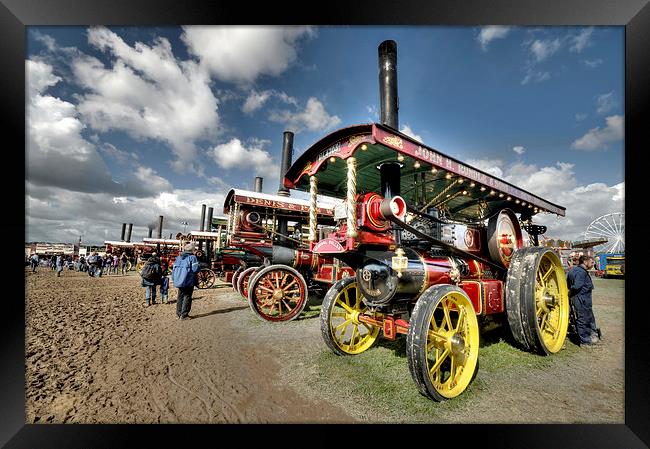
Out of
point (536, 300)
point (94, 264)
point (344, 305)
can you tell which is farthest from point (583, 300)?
point (94, 264)

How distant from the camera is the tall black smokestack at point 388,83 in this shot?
6.96m

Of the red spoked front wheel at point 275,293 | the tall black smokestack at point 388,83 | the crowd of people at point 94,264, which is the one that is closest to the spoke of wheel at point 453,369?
the red spoked front wheel at point 275,293

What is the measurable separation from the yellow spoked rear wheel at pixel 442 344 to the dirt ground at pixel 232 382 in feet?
0.63

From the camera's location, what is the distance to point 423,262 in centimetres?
324

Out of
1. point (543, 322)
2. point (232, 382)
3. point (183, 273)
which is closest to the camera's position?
point (232, 382)

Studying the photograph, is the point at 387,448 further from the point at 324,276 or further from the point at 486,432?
the point at 324,276

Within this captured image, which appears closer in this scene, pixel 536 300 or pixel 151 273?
pixel 536 300

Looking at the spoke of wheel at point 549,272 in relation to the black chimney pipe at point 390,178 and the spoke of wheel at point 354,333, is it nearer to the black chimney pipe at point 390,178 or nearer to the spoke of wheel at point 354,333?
the black chimney pipe at point 390,178

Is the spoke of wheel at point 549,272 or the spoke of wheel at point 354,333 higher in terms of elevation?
the spoke of wheel at point 549,272

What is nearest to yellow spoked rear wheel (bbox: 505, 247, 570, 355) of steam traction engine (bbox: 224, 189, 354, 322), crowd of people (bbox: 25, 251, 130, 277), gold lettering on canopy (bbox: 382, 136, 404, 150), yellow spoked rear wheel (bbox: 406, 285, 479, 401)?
yellow spoked rear wheel (bbox: 406, 285, 479, 401)

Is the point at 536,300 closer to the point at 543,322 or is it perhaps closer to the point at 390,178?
the point at 543,322
